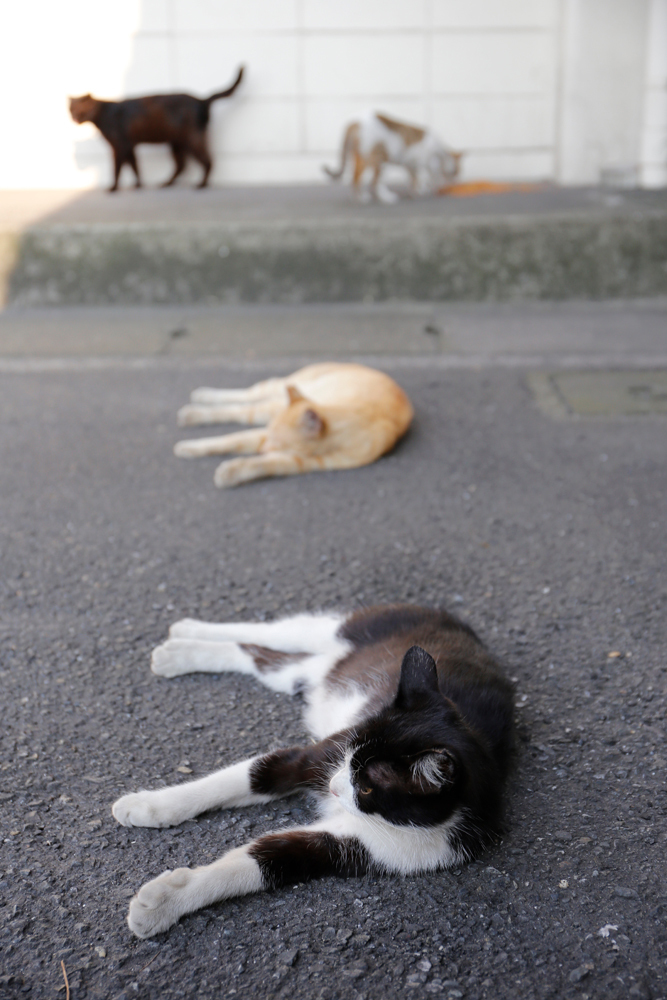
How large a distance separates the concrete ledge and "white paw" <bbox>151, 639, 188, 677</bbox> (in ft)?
12.7

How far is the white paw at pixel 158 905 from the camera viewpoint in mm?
1586

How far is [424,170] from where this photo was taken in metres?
6.93

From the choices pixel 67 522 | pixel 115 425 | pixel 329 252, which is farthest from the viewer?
pixel 329 252

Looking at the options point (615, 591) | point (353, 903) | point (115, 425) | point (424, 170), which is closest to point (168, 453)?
point (115, 425)

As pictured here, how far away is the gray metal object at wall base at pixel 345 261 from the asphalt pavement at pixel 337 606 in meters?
0.59

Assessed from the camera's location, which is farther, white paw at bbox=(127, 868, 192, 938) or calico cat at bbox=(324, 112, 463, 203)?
calico cat at bbox=(324, 112, 463, 203)

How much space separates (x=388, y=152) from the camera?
671cm

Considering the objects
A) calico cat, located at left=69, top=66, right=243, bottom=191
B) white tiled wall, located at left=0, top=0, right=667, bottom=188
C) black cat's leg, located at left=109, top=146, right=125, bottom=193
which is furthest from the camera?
white tiled wall, located at left=0, top=0, right=667, bottom=188

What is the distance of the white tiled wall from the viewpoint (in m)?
7.36

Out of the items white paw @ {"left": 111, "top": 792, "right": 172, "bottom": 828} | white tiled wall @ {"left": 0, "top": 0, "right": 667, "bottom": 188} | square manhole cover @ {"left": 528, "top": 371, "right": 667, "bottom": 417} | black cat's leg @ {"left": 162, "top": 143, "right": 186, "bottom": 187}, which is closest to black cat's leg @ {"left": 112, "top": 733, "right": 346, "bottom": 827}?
white paw @ {"left": 111, "top": 792, "right": 172, "bottom": 828}

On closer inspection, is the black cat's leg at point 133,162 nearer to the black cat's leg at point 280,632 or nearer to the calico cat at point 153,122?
the calico cat at point 153,122

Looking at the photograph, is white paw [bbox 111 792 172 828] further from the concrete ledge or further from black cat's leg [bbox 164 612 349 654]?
the concrete ledge

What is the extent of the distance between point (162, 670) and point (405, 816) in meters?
0.95

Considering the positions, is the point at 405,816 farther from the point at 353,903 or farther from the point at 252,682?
the point at 252,682
